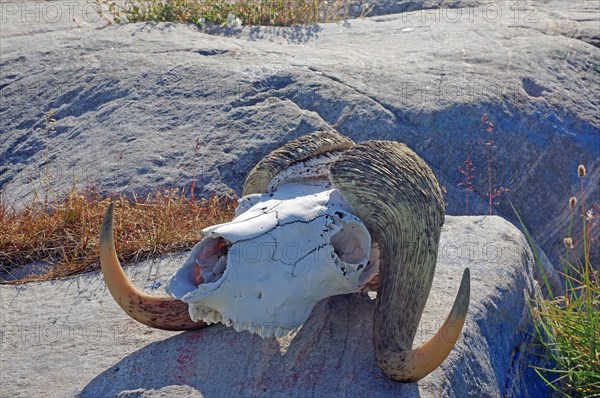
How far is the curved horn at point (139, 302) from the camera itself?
4090 millimetres

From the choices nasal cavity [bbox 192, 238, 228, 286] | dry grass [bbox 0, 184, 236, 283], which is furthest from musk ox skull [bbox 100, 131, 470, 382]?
dry grass [bbox 0, 184, 236, 283]

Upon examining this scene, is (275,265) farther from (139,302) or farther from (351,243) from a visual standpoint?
(139,302)

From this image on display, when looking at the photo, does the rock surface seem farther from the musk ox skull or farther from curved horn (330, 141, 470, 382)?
curved horn (330, 141, 470, 382)

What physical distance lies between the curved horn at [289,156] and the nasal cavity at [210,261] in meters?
0.62

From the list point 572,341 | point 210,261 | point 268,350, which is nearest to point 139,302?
point 210,261

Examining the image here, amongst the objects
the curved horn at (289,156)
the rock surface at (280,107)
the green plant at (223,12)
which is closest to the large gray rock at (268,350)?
the curved horn at (289,156)

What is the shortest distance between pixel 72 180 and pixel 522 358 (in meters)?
3.64

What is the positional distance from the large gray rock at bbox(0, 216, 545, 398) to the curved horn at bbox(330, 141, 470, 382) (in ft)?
0.81

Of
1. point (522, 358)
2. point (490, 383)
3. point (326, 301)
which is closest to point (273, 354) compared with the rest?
point (326, 301)

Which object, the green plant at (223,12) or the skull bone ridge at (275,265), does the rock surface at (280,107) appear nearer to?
the green plant at (223,12)

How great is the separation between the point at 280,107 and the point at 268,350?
3243 mm

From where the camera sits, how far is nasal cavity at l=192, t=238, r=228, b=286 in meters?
3.88

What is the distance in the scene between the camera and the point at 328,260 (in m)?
3.95

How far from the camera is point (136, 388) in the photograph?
161 inches
